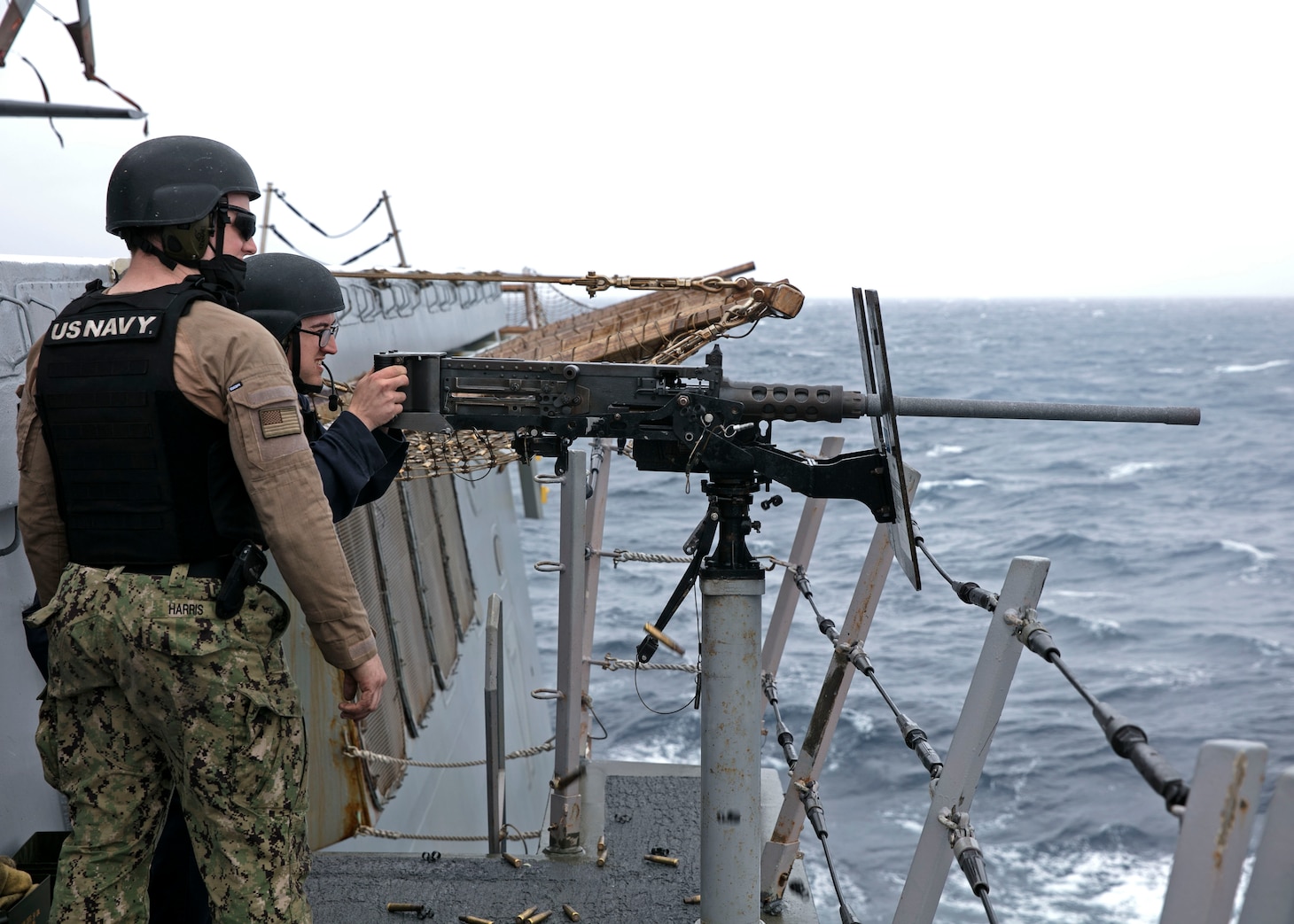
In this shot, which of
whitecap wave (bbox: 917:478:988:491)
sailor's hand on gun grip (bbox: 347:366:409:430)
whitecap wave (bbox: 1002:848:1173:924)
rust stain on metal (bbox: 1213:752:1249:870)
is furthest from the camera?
whitecap wave (bbox: 917:478:988:491)

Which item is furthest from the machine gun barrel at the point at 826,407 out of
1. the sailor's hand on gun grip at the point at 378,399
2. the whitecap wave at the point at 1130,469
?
the whitecap wave at the point at 1130,469

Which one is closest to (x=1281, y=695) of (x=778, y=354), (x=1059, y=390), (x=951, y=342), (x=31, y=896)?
(x=31, y=896)

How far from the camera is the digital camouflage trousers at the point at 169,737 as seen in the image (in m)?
2.62

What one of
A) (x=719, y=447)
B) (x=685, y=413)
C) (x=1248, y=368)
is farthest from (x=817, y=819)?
(x=1248, y=368)

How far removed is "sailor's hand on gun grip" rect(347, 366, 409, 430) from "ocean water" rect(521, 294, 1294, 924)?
3.60ft

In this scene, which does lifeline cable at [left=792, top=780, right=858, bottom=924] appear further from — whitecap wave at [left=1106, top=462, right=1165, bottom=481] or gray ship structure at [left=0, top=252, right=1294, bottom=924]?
whitecap wave at [left=1106, top=462, right=1165, bottom=481]

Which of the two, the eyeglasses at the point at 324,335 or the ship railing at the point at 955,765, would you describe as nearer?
the ship railing at the point at 955,765

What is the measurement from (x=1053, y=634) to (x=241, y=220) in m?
24.9

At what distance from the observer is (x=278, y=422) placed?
2.62 metres

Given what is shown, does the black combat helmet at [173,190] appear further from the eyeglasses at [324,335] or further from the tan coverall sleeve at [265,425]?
the eyeglasses at [324,335]

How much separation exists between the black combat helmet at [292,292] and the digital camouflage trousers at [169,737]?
1.23 metres

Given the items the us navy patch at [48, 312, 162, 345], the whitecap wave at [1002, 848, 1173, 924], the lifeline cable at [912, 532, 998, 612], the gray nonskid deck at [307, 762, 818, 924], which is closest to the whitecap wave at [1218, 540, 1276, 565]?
the whitecap wave at [1002, 848, 1173, 924]

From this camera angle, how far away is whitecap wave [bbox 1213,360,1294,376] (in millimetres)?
72250

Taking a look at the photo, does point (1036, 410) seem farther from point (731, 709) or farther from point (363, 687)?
point (363, 687)
